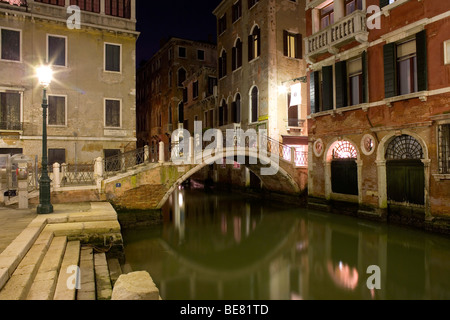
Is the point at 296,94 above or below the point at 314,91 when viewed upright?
above

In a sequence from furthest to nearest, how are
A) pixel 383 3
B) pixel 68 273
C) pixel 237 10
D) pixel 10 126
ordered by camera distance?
pixel 237 10, pixel 10 126, pixel 383 3, pixel 68 273

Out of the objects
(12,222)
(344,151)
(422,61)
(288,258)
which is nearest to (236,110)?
(344,151)

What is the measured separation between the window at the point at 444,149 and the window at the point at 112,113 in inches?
509

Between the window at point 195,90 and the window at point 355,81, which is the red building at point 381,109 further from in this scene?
the window at point 195,90

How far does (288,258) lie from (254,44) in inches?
511

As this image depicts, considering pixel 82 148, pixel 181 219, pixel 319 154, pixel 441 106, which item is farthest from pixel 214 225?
pixel 441 106

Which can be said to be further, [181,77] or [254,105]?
[181,77]

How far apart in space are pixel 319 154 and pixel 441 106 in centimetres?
523

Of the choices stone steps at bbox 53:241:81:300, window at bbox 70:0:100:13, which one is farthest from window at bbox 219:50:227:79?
stone steps at bbox 53:241:81:300

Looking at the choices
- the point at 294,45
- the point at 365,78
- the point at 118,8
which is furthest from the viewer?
the point at 294,45

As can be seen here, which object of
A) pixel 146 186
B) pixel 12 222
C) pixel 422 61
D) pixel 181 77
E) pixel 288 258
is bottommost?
pixel 288 258

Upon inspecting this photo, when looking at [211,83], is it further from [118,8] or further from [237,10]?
[118,8]

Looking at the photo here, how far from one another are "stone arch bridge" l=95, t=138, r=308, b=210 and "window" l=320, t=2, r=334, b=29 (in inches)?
225

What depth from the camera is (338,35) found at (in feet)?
38.5
